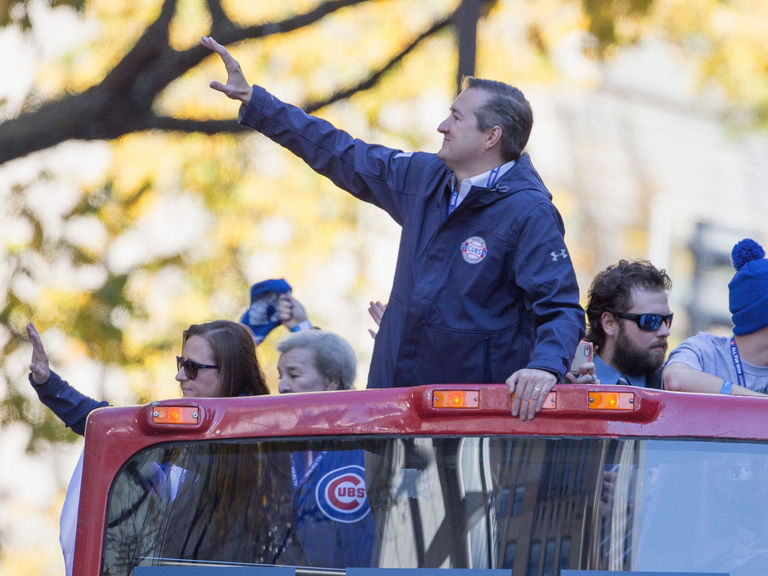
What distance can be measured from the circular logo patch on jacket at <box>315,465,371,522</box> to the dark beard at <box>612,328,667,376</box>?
1.78 m

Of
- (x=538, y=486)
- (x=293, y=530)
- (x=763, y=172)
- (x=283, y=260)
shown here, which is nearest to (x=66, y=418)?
(x=293, y=530)

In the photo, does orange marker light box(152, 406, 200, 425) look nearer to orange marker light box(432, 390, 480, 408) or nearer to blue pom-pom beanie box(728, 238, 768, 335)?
orange marker light box(432, 390, 480, 408)

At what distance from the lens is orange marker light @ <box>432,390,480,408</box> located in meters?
3.04

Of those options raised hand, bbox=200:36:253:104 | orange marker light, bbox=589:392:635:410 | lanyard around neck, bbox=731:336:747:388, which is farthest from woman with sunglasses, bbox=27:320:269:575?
orange marker light, bbox=589:392:635:410

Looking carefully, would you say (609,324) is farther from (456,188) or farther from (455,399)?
(455,399)

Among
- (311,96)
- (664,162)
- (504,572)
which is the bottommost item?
(504,572)

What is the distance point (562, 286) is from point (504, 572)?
1000 mm

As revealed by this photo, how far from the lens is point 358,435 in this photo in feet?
10.2

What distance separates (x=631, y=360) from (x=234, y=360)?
5.09 ft

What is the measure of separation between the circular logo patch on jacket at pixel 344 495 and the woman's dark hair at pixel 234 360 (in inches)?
65.2

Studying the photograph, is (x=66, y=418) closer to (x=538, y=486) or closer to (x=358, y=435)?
(x=358, y=435)

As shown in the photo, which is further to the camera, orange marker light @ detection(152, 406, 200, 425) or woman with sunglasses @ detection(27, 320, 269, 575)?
woman with sunglasses @ detection(27, 320, 269, 575)

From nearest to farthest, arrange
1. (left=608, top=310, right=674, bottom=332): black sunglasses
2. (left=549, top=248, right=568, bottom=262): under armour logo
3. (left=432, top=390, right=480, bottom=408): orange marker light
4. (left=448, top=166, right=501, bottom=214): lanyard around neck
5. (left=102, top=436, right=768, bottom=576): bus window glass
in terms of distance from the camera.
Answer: (left=102, top=436, right=768, bottom=576): bus window glass
(left=432, top=390, right=480, bottom=408): orange marker light
(left=549, top=248, right=568, bottom=262): under armour logo
(left=448, top=166, right=501, bottom=214): lanyard around neck
(left=608, top=310, right=674, bottom=332): black sunglasses

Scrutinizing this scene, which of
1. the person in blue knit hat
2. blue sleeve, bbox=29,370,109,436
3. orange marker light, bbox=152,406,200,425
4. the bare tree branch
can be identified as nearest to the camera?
orange marker light, bbox=152,406,200,425
